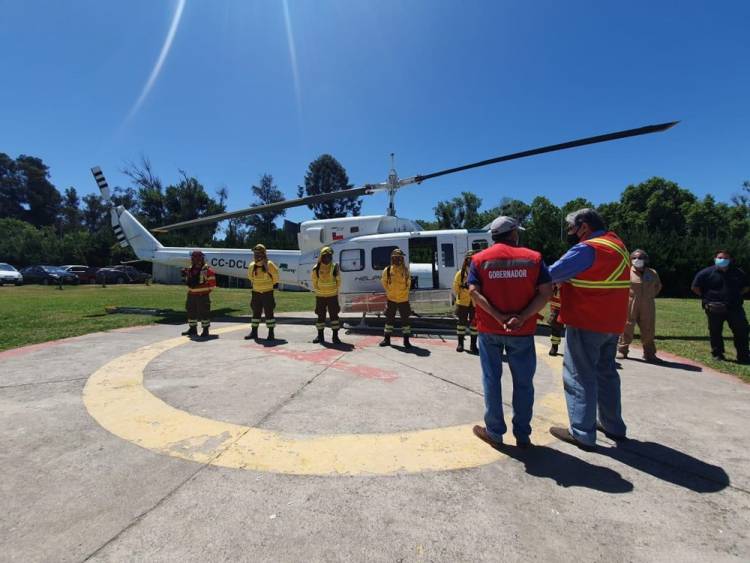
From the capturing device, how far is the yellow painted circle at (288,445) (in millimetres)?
2881

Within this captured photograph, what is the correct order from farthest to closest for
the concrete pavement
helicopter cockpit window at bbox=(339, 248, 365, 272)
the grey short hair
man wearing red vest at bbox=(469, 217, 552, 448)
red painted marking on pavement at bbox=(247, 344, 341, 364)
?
helicopter cockpit window at bbox=(339, 248, 365, 272) < red painted marking on pavement at bbox=(247, 344, 341, 364) < the grey short hair < man wearing red vest at bbox=(469, 217, 552, 448) < the concrete pavement

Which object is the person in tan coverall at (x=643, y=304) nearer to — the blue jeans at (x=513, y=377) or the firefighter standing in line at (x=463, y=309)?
the firefighter standing in line at (x=463, y=309)

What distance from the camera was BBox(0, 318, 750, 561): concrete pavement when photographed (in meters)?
2.06

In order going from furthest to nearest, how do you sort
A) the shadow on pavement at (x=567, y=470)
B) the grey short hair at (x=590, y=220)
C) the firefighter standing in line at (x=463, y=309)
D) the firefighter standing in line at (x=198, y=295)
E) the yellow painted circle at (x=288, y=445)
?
1. the firefighter standing in line at (x=198, y=295)
2. the firefighter standing in line at (x=463, y=309)
3. the grey short hair at (x=590, y=220)
4. the yellow painted circle at (x=288, y=445)
5. the shadow on pavement at (x=567, y=470)

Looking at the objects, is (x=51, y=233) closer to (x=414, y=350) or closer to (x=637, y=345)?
(x=414, y=350)

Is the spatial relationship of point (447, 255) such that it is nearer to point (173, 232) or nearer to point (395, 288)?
point (395, 288)

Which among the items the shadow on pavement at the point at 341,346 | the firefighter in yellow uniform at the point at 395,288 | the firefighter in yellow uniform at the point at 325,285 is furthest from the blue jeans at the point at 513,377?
the firefighter in yellow uniform at the point at 325,285

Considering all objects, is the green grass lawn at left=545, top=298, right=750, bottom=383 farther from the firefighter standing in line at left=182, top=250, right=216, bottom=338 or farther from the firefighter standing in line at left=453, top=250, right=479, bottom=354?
the firefighter standing in line at left=182, top=250, right=216, bottom=338

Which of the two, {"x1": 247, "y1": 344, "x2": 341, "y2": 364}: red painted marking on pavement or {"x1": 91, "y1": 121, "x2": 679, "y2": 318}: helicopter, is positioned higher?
{"x1": 91, "y1": 121, "x2": 679, "y2": 318}: helicopter

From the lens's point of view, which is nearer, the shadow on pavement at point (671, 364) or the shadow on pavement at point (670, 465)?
the shadow on pavement at point (670, 465)

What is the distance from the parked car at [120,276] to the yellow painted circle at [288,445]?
3358 centimetres

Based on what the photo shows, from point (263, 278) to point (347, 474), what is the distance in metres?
5.87

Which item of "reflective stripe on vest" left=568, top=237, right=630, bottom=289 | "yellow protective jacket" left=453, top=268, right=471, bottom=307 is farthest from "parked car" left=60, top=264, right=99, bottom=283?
"reflective stripe on vest" left=568, top=237, right=630, bottom=289

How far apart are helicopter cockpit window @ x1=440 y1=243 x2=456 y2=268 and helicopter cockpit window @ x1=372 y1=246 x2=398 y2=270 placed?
133cm
